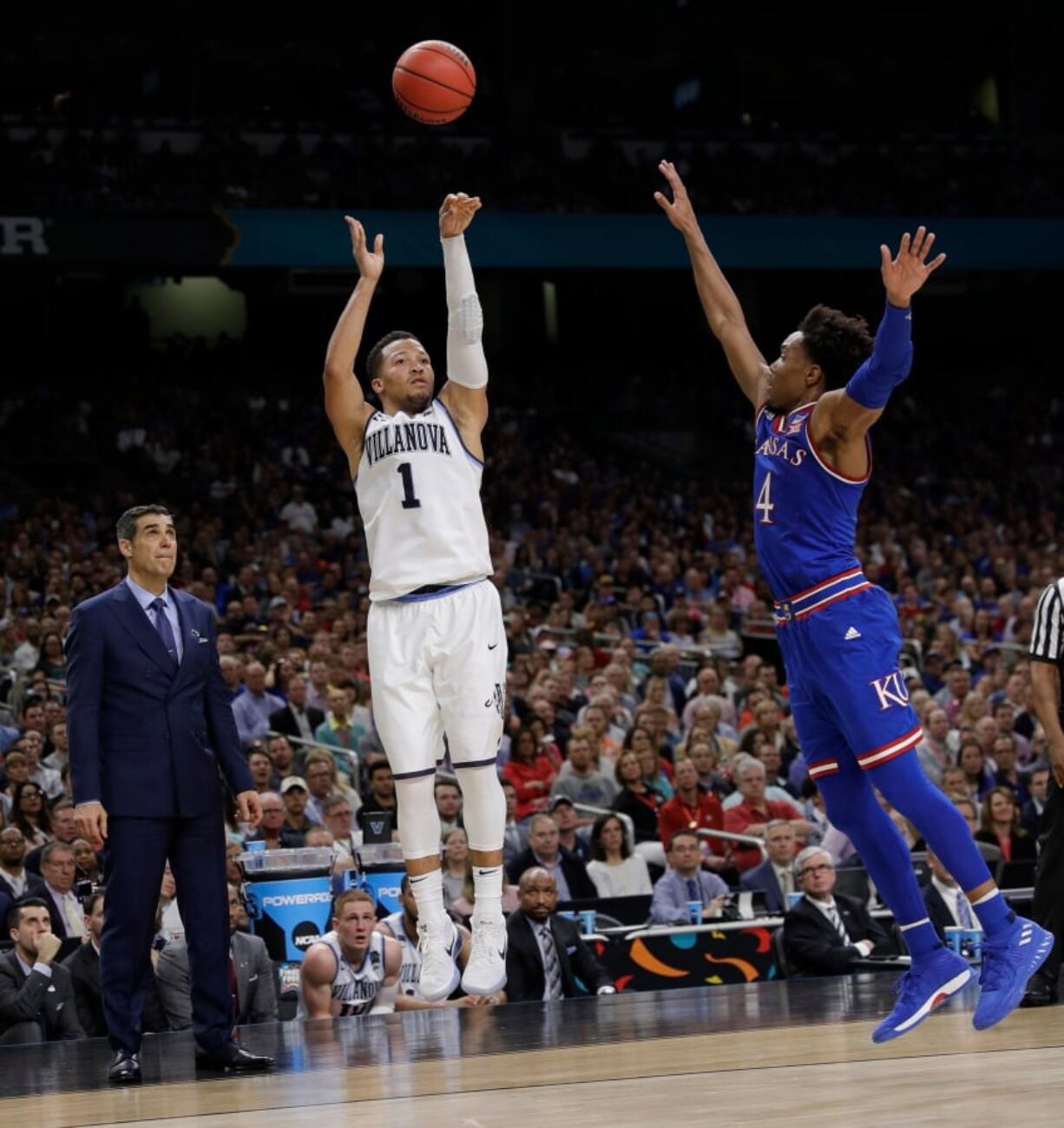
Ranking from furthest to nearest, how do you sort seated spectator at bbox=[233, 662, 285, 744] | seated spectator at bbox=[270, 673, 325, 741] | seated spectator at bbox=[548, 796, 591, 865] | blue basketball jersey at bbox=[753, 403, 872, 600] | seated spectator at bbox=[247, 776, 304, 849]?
1. seated spectator at bbox=[270, 673, 325, 741]
2. seated spectator at bbox=[233, 662, 285, 744]
3. seated spectator at bbox=[548, 796, 591, 865]
4. seated spectator at bbox=[247, 776, 304, 849]
5. blue basketball jersey at bbox=[753, 403, 872, 600]

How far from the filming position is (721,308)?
691 centimetres

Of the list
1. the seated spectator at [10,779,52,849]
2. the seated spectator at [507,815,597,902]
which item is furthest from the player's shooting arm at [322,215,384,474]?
the seated spectator at [10,779,52,849]

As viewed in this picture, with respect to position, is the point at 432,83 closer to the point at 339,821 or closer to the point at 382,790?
the point at 339,821

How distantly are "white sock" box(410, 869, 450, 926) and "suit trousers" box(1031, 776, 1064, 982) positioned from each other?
262 centimetres

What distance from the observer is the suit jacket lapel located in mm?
6836

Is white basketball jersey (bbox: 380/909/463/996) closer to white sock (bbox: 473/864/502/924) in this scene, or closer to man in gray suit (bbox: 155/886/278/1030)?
man in gray suit (bbox: 155/886/278/1030)

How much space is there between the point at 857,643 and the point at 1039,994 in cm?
194

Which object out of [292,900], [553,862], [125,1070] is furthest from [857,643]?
[553,862]

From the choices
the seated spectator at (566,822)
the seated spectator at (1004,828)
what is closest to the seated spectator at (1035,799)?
the seated spectator at (1004,828)

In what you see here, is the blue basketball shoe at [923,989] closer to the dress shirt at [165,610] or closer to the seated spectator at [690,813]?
the dress shirt at [165,610]

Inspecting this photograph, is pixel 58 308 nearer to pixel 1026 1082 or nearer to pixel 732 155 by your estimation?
pixel 732 155

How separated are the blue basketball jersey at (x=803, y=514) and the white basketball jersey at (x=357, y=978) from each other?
3.13m

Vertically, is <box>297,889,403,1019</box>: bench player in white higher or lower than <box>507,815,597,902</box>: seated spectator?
lower

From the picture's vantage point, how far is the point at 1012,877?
1138 centimetres
